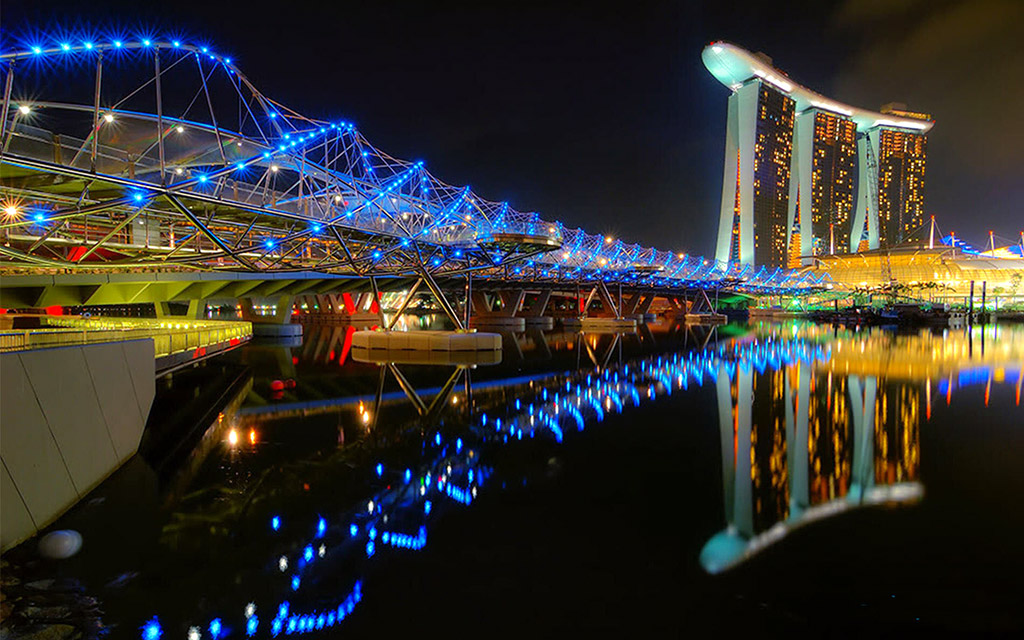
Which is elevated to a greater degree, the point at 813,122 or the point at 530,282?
the point at 813,122

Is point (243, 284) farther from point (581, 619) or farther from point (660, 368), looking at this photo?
point (581, 619)

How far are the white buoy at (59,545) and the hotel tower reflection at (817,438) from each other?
6.72 meters

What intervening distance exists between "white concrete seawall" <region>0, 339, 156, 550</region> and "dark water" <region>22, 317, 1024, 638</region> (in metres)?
0.44

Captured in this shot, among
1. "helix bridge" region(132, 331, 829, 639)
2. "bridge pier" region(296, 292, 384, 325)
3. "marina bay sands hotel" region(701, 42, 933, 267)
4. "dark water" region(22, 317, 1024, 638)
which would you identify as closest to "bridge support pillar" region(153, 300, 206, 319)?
"bridge pier" region(296, 292, 384, 325)

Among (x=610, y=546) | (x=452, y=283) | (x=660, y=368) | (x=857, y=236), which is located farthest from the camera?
(x=857, y=236)

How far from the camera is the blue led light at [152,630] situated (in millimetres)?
5105

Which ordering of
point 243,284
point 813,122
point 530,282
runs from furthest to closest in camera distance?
1. point 813,122
2. point 530,282
3. point 243,284

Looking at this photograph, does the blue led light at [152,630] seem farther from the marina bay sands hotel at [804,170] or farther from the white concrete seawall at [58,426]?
the marina bay sands hotel at [804,170]

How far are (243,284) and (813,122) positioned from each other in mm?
164817

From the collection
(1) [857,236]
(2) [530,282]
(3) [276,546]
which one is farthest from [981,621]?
(1) [857,236]

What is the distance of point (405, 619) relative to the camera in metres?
5.32

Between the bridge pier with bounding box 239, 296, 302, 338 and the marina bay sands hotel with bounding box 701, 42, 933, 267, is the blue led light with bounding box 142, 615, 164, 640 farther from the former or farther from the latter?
the marina bay sands hotel with bounding box 701, 42, 933, 267

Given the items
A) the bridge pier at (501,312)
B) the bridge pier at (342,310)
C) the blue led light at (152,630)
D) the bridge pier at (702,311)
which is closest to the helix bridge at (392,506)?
the blue led light at (152,630)

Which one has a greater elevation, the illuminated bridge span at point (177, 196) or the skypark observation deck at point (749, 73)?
the skypark observation deck at point (749, 73)
